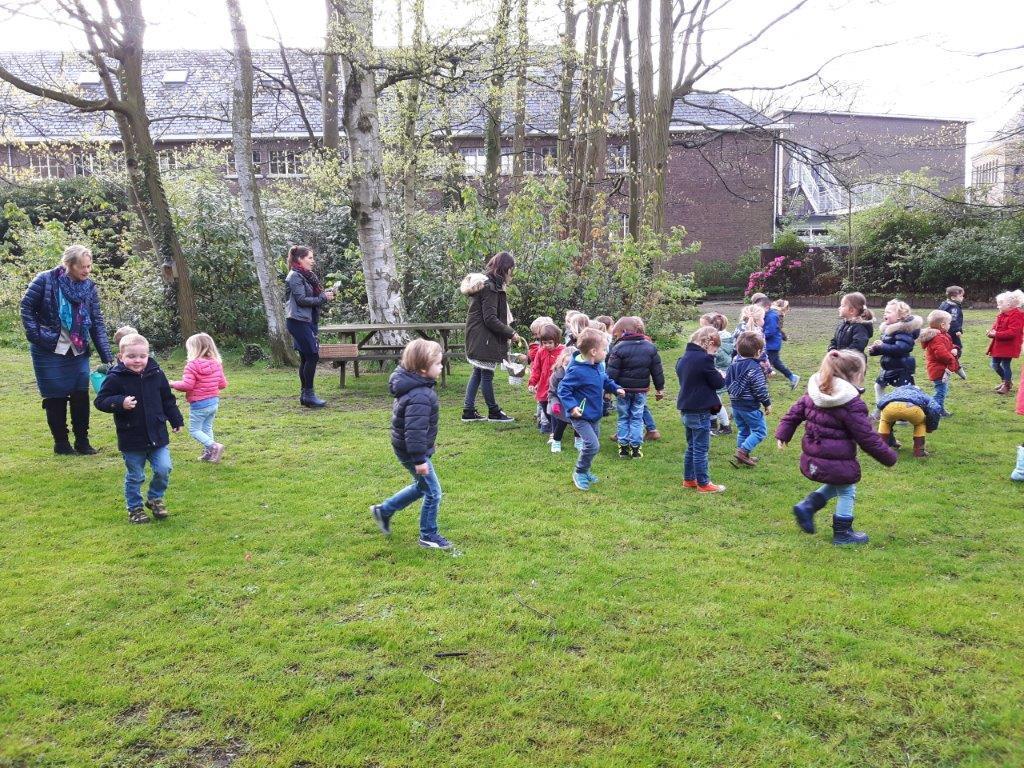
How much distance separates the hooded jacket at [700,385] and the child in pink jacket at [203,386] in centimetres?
412

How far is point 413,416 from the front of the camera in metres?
4.79

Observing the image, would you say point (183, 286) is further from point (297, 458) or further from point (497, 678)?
point (497, 678)

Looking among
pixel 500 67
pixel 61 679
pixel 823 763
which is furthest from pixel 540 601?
pixel 500 67

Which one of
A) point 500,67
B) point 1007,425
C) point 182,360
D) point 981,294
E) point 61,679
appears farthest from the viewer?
point 981,294

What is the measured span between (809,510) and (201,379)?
17.2 ft

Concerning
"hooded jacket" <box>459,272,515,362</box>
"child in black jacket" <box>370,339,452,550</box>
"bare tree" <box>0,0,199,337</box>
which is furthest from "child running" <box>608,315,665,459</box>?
"bare tree" <box>0,0,199,337</box>

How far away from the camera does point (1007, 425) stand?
847 centimetres

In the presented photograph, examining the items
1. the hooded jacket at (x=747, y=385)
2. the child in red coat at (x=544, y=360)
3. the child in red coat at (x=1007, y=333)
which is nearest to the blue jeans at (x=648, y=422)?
the child in red coat at (x=544, y=360)

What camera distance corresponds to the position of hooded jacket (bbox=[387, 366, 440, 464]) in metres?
4.77

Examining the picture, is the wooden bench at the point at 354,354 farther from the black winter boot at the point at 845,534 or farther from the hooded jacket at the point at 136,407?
the black winter boot at the point at 845,534

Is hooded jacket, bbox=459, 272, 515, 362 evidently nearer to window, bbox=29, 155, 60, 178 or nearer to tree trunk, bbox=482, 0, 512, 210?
tree trunk, bbox=482, 0, 512, 210

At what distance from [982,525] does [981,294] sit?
21631 mm

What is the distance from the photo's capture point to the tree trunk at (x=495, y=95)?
1153cm

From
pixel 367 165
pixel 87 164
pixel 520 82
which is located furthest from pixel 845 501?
pixel 87 164
